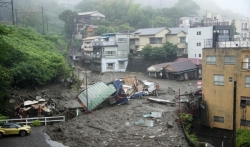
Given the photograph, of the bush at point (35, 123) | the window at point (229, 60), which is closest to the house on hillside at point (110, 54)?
the window at point (229, 60)

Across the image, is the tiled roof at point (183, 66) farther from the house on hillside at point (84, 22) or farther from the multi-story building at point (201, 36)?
the house on hillside at point (84, 22)

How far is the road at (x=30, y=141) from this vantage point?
44.7ft

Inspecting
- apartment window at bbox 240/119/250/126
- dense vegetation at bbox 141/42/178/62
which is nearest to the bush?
apartment window at bbox 240/119/250/126

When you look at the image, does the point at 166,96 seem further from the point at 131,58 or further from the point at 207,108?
the point at 131,58

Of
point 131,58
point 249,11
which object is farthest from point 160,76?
point 249,11

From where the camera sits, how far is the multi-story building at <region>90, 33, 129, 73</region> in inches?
1653

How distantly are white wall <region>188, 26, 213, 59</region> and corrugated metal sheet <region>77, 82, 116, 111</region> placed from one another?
23386 mm

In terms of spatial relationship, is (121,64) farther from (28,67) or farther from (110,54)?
(28,67)

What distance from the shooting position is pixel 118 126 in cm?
1709

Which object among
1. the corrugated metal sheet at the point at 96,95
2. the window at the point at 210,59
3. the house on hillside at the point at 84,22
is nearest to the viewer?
the corrugated metal sheet at the point at 96,95

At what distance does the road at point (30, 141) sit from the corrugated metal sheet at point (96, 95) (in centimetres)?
538

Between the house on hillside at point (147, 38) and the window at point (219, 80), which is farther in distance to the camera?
the house on hillside at point (147, 38)

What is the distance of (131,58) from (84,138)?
98.4 feet

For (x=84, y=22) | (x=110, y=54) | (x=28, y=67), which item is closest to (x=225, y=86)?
(x=28, y=67)
